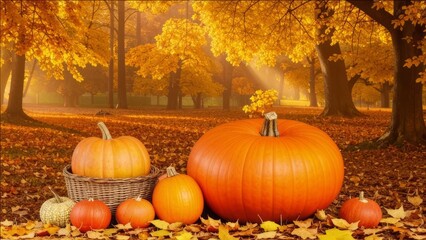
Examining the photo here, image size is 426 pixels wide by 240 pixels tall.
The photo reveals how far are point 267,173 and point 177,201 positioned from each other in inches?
36.4

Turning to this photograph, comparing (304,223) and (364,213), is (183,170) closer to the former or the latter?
(304,223)

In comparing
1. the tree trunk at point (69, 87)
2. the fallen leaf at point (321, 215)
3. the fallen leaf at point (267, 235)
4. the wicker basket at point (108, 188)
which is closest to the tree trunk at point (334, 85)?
the fallen leaf at point (321, 215)

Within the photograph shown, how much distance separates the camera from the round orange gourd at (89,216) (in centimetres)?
467

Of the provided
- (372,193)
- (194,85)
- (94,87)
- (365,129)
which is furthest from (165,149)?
(94,87)

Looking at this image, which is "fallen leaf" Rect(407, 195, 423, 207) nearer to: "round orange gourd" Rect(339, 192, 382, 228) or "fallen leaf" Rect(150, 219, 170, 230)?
"round orange gourd" Rect(339, 192, 382, 228)

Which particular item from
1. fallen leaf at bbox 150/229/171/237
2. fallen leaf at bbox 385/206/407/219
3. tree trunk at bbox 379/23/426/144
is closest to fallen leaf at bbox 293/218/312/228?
fallen leaf at bbox 385/206/407/219

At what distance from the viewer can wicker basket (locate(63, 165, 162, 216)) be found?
507 cm

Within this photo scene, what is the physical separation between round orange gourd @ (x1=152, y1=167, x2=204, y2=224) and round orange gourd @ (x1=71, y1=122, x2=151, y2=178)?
434 mm

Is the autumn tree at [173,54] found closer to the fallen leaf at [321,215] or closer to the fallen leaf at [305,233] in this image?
the fallen leaf at [321,215]

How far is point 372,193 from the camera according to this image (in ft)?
20.9

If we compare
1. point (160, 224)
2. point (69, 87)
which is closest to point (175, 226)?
point (160, 224)

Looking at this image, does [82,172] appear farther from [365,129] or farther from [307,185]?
[365,129]

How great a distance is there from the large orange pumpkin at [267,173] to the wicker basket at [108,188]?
24.7 inches

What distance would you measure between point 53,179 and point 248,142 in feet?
13.2
